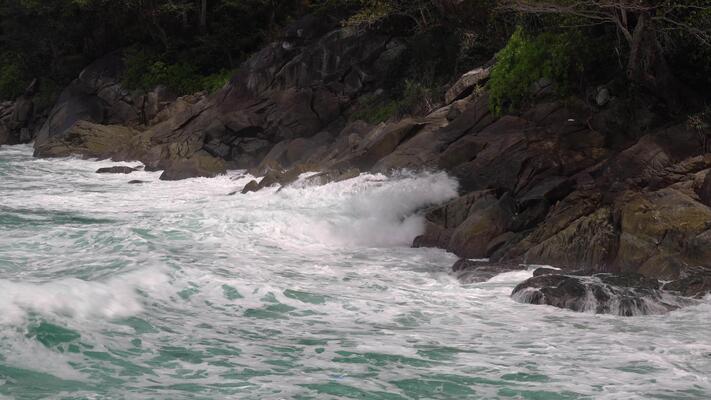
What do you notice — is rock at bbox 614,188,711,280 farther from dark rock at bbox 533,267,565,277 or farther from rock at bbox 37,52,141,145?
rock at bbox 37,52,141,145

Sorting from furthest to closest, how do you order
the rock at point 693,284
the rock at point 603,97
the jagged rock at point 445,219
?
the rock at point 603,97
the jagged rock at point 445,219
the rock at point 693,284

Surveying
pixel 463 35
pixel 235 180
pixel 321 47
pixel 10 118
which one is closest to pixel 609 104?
pixel 463 35

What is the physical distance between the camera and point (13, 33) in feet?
154

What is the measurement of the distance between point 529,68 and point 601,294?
8.67 meters

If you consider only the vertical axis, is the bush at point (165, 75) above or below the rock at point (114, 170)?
above

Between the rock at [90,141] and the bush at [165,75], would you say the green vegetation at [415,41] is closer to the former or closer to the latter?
the bush at [165,75]

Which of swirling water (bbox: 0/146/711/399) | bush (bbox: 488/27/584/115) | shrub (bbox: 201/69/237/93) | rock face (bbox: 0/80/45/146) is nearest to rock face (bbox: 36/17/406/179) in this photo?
shrub (bbox: 201/69/237/93)

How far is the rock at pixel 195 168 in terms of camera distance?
2670 centimetres

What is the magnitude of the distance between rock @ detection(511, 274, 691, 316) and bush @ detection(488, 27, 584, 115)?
6937 millimetres

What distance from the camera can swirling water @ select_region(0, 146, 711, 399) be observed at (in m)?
8.35

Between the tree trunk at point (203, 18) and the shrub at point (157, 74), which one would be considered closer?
the shrub at point (157, 74)

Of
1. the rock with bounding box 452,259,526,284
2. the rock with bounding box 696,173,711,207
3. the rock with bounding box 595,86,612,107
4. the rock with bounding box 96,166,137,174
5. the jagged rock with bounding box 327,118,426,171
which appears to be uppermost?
the rock with bounding box 595,86,612,107

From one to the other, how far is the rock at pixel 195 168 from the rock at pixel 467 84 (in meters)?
8.76

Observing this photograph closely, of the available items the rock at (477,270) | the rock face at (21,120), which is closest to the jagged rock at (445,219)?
the rock at (477,270)
